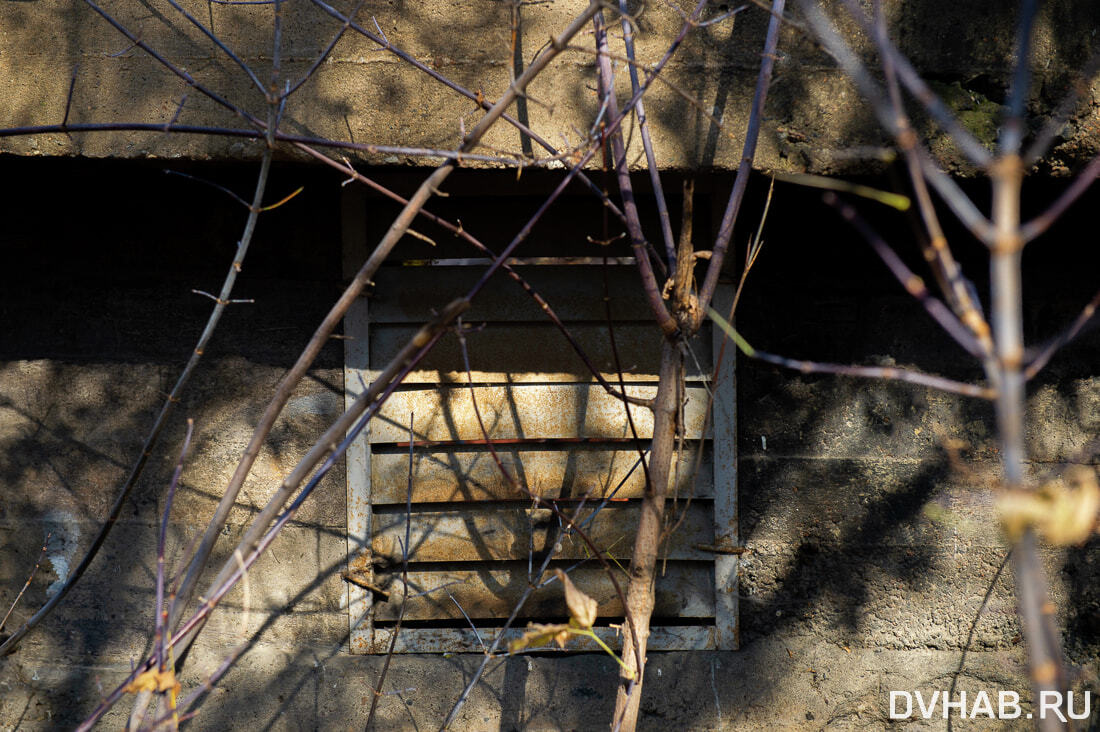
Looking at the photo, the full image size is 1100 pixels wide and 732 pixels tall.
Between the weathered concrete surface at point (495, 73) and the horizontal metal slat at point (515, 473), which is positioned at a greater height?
the weathered concrete surface at point (495, 73)

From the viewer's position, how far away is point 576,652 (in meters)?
2.60

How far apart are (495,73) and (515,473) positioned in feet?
4.23

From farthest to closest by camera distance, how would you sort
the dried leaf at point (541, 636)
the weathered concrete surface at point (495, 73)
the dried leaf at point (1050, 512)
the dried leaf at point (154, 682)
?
the weathered concrete surface at point (495, 73)
the dried leaf at point (541, 636)
the dried leaf at point (154, 682)
the dried leaf at point (1050, 512)

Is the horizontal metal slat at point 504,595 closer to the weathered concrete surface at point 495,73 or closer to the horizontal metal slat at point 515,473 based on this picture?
the horizontal metal slat at point 515,473

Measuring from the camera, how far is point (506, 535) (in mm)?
2631

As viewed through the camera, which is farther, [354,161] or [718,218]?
[718,218]

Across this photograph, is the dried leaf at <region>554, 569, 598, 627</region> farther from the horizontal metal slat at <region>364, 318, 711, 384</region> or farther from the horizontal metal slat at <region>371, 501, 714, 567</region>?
the horizontal metal slat at <region>364, 318, 711, 384</region>

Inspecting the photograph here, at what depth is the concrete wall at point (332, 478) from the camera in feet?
8.57

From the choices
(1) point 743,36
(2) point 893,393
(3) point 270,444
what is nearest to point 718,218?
(1) point 743,36

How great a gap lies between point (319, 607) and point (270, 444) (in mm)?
587

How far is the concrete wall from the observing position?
8.57ft

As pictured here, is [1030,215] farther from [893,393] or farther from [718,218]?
[718,218]

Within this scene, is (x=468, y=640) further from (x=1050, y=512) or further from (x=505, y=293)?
(x=1050, y=512)

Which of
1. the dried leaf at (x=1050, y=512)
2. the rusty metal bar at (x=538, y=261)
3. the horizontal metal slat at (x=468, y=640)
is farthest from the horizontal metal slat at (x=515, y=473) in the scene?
the dried leaf at (x=1050, y=512)
